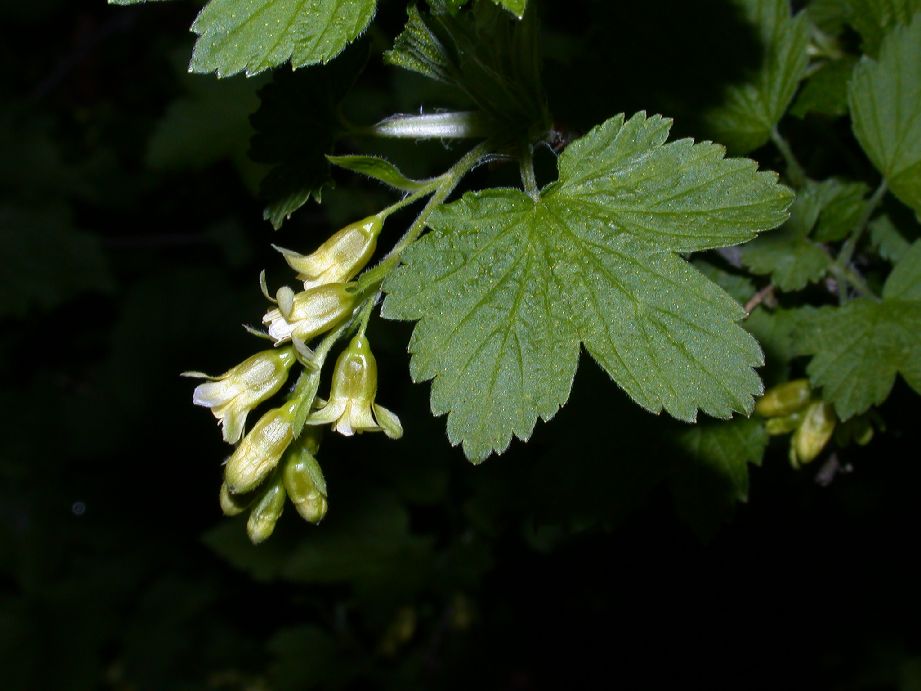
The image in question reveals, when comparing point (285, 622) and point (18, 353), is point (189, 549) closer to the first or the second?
point (285, 622)

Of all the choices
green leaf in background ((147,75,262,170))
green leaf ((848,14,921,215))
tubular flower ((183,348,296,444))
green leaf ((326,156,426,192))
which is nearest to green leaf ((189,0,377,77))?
green leaf ((326,156,426,192))

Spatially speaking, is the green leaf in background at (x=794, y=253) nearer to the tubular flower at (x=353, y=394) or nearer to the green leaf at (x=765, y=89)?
the green leaf at (x=765, y=89)

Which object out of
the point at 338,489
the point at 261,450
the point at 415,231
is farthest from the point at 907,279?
the point at 338,489

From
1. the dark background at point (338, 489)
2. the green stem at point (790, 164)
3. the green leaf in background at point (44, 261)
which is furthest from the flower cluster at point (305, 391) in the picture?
the green leaf in background at point (44, 261)

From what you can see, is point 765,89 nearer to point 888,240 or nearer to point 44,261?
point 888,240

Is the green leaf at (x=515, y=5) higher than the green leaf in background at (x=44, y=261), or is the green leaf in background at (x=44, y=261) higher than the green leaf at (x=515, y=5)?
the green leaf at (x=515, y=5)

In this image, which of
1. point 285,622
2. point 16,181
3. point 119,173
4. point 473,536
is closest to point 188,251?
point 119,173

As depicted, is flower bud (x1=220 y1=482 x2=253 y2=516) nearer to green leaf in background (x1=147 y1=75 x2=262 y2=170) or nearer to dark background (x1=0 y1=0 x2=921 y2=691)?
dark background (x1=0 y1=0 x2=921 y2=691)
